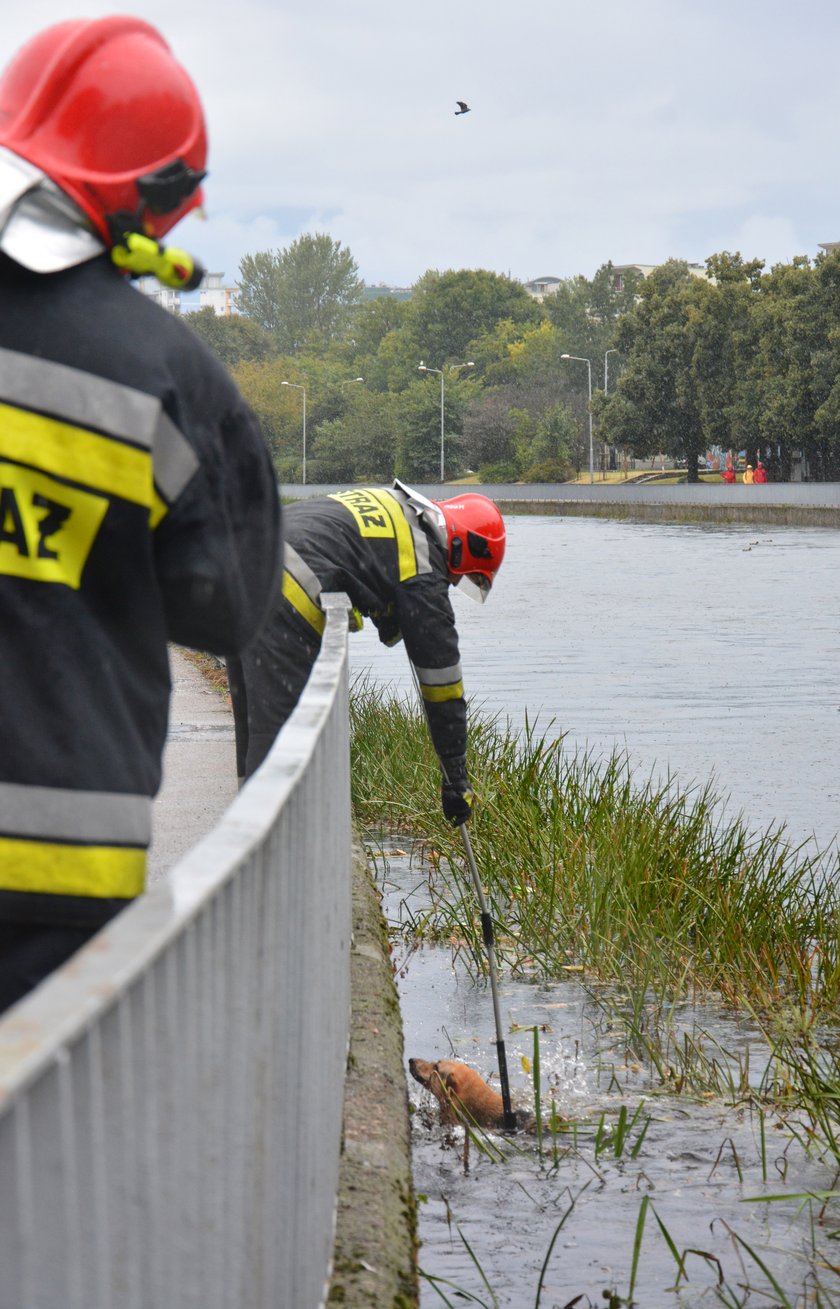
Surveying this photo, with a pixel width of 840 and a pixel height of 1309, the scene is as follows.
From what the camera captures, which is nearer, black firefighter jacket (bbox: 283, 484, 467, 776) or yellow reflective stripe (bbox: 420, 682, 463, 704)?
black firefighter jacket (bbox: 283, 484, 467, 776)

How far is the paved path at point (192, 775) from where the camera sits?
6749 millimetres

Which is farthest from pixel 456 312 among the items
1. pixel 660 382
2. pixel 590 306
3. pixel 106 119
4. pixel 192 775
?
pixel 106 119

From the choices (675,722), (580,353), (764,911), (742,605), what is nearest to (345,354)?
(580,353)

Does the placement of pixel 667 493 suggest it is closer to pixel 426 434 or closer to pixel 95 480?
pixel 426 434

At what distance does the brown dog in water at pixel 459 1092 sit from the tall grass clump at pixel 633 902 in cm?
82

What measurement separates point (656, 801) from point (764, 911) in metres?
1.37

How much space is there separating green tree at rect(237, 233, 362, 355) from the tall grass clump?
165 metres

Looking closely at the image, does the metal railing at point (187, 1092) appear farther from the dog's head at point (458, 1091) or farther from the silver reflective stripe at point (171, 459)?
the dog's head at point (458, 1091)

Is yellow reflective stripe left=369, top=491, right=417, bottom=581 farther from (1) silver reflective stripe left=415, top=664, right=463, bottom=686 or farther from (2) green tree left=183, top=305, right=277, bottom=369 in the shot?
(2) green tree left=183, top=305, right=277, bottom=369

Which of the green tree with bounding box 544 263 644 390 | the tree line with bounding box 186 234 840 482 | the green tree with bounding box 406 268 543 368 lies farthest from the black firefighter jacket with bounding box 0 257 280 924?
the green tree with bounding box 406 268 543 368

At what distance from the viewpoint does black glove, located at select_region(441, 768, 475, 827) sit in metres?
6.04

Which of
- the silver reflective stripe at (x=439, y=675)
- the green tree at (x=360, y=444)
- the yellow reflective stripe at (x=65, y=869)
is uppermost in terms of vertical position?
the green tree at (x=360, y=444)

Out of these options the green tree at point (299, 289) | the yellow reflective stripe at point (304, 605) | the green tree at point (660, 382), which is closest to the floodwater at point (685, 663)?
the yellow reflective stripe at point (304, 605)

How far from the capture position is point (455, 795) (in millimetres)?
6043
